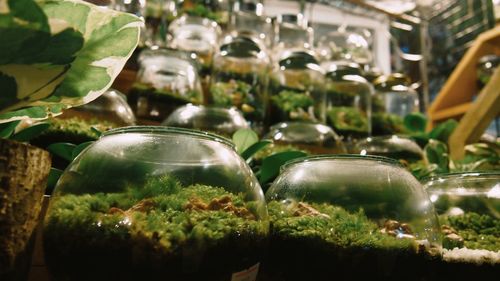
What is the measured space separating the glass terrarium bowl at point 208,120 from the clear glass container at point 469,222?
0.54 meters

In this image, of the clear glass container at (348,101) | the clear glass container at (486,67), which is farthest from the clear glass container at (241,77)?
the clear glass container at (486,67)

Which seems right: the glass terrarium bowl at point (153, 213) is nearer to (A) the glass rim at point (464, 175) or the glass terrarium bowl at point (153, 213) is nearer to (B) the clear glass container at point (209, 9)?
(A) the glass rim at point (464, 175)

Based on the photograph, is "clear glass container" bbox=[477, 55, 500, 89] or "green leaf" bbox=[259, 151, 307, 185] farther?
"clear glass container" bbox=[477, 55, 500, 89]

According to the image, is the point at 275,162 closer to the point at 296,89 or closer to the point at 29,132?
the point at 29,132

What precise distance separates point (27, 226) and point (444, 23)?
419 centimetres

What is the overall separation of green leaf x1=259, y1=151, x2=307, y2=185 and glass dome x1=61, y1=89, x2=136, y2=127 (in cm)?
44

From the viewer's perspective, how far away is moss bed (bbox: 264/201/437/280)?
60cm

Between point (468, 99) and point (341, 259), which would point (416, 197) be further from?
point (468, 99)

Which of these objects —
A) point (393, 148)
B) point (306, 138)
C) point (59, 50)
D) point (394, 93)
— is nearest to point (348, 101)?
point (394, 93)

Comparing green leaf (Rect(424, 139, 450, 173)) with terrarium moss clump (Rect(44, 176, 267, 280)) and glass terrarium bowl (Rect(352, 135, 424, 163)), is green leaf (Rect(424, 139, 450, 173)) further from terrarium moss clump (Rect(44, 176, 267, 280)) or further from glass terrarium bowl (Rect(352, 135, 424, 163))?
terrarium moss clump (Rect(44, 176, 267, 280))

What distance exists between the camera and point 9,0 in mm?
403

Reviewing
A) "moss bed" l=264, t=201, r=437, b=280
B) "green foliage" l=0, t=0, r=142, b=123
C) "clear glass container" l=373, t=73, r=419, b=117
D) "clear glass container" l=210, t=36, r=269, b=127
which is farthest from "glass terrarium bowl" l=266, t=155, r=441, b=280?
"clear glass container" l=373, t=73, r=419, b=117

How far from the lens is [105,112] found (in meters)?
1.12

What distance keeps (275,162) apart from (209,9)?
5.48 ft
